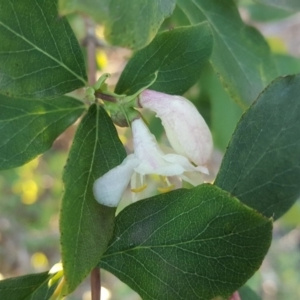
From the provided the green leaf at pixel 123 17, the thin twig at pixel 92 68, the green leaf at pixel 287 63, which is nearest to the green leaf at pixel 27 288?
the thin twig at pixel 92 68

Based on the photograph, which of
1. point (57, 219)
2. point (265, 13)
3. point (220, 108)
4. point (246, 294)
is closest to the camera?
point (246, 294)

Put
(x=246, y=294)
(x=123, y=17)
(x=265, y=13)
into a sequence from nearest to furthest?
(x=123, y=17) < (x=246, y=294) < (x=265, y=13)

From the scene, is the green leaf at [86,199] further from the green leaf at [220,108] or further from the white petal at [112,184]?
the green leaf at [220,108]

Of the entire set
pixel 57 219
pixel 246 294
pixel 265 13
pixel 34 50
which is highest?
pixel 265 13

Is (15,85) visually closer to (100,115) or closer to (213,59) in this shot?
(100,115)

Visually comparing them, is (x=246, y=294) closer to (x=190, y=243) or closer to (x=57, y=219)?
(x=190, y=243)

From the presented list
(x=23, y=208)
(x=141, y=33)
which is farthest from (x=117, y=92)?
(x=23, y=208)

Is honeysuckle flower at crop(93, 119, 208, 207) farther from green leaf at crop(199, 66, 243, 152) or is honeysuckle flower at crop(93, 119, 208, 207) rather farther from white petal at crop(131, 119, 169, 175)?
green leaf at crop(199, 66, 243, 152)

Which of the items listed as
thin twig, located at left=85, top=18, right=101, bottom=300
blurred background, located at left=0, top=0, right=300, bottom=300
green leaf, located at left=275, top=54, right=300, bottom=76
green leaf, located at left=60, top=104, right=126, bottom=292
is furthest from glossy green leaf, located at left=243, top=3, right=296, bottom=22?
green leaf, located at left=60, top=104, right=126, bottom=292

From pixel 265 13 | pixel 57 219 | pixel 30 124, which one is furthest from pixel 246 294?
pixel 57 219
